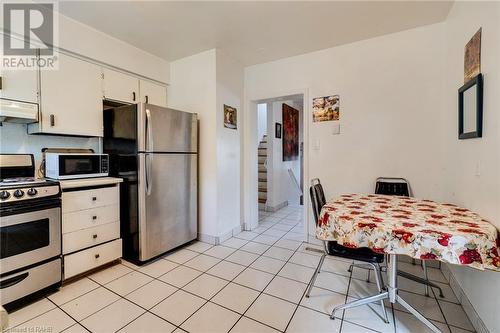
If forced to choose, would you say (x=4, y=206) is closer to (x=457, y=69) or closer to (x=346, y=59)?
(x=346, y=59)

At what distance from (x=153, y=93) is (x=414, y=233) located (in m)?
3.28

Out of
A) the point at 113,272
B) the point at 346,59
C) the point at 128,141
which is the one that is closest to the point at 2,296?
the point at 113,272

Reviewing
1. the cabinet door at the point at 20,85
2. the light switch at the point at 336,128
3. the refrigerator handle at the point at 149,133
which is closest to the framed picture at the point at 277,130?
the light switch at the point at 336,128

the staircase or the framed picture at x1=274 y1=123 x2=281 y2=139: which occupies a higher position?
the framed picture at x1=274 y1=123 x2=281 y2=139

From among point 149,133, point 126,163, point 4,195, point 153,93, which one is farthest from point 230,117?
point 4,195

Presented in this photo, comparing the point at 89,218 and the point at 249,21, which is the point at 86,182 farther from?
the point at 249,21

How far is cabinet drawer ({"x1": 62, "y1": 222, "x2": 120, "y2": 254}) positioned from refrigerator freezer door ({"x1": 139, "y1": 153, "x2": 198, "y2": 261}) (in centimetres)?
29

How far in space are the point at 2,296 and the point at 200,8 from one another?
9.13 feet

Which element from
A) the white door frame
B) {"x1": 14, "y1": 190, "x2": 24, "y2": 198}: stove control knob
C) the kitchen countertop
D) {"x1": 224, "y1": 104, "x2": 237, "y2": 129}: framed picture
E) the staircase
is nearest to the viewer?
{"x1": 14, "y1": 190, "x2": 24, "y2": 198}: stove control knob

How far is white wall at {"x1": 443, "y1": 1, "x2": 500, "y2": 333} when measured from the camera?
141 cm

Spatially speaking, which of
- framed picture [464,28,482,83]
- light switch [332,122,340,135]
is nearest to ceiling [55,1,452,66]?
framed picture [464,28,482,83]

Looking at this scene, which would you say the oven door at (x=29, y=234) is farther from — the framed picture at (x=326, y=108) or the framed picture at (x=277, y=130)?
the framed picture at (x=277, y=130)

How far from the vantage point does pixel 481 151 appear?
163cm

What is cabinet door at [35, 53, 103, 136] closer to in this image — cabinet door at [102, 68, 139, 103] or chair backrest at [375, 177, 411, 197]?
cabinet door at [102, 68, 139, 103]
